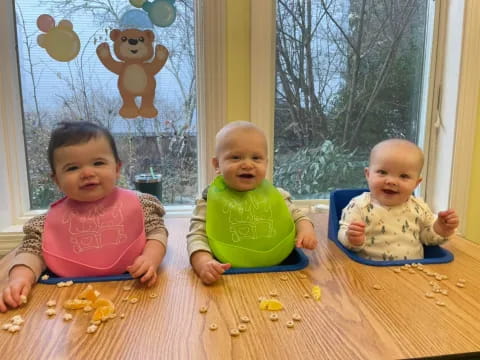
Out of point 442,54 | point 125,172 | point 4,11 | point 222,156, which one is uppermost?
point 4,11

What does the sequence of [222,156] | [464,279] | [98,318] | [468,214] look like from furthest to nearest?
[468,214], [222,156], [464,279], [98,318]

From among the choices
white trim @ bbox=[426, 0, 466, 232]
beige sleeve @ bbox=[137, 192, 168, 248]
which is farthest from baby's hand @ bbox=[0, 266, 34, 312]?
white trim @ bbox=[426, 0, 466, 232]

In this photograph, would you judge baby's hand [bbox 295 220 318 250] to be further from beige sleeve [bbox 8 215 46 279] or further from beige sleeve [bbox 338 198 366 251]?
beige sleeve [bbox 8 215 46 279]

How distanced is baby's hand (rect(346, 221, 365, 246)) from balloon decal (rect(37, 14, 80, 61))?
110 centimetres

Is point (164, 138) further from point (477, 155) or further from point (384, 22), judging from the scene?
point (477, 155)

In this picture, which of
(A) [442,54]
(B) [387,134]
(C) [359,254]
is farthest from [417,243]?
(A) [442,54]

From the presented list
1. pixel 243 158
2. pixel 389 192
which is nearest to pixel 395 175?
pixel 389 192

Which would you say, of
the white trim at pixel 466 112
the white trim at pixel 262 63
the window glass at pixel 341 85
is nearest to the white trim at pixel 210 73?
the white trim at pixel 262 63

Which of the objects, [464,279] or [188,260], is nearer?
[464,279]

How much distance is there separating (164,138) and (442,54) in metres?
1.15

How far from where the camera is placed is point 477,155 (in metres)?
1.53

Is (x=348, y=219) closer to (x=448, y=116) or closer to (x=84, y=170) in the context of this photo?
(x=84, y=170)

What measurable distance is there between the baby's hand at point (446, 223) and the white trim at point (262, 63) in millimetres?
694

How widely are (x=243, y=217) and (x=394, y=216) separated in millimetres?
398
